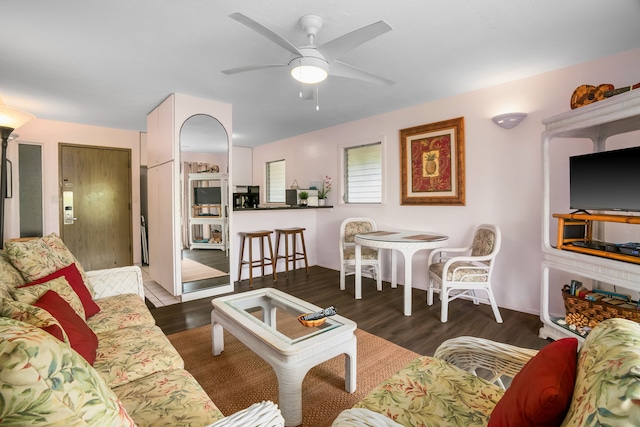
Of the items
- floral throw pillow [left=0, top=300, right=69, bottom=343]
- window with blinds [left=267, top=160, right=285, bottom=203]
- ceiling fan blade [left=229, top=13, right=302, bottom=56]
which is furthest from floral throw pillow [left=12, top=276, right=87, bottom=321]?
window with blinds [left=267, top=160, right=285, bottom=203]

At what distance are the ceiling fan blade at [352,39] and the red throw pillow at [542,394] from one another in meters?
1.64

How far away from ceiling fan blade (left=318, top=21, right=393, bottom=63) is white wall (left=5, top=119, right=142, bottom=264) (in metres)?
4.68

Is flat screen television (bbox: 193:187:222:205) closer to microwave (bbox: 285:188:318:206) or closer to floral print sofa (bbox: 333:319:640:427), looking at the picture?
microwave (bbox: 285:188:318:206)

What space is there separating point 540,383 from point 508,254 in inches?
113

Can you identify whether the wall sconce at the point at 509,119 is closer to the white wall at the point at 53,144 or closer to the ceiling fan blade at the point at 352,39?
the ceiling fan blade at the point at 352,39

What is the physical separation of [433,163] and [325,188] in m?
1.99

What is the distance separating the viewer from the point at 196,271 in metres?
3.75

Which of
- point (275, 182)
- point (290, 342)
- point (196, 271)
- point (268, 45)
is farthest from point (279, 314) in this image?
point (275, 182)

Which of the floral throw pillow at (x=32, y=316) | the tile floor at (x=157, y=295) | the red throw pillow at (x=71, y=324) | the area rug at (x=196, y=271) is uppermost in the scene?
the floral throw pillow at (x=32, y=316)

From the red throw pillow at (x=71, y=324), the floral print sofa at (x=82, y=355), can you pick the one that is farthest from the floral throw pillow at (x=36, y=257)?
the red throw pillow at (x=71, y=324)

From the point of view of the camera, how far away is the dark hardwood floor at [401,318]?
8.48 feet

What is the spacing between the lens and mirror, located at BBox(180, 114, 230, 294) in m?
3.64

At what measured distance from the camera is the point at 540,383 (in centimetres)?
76

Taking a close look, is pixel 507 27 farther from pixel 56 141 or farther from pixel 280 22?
pixel 56 141
